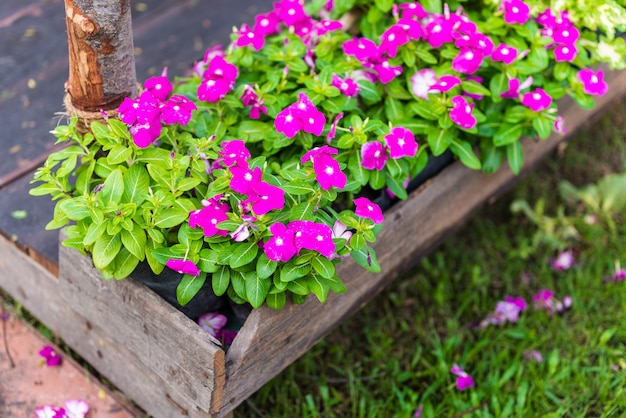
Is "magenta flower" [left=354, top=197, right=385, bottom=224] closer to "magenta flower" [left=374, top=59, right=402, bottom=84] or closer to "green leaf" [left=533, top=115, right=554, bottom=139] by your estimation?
A: "magenta flower" [left=374, top=59, right=402, bottom=84]

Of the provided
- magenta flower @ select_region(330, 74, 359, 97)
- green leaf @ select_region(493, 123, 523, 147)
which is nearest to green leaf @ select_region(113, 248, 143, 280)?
magenta flower @ select_region(330, 74, 359, 97)

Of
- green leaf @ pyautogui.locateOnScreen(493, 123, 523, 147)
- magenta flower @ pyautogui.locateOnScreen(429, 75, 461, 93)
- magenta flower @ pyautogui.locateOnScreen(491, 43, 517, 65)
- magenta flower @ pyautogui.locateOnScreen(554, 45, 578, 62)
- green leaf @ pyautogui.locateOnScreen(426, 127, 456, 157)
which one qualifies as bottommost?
green leaf @ pyautogui.locateOnScreen(493, 123, 523, 147)

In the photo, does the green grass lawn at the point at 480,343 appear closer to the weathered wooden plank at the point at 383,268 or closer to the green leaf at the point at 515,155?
the weathered wooden plank at the point at 383,268

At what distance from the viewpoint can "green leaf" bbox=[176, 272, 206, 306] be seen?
1.84m

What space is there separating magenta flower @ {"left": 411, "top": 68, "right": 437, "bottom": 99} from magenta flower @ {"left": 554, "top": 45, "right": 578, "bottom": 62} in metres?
0.41

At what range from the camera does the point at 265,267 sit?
1783 millimetres

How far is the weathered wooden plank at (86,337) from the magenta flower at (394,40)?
1141mm

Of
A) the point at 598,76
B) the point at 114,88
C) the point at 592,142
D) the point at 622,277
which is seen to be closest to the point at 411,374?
the point at 622,277

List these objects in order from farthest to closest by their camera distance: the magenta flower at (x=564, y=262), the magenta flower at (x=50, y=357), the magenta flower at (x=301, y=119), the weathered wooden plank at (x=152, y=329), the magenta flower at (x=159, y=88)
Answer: the magenta flower at (x=564, y=262) → the magenta flower at (x=50, y=357) → the magenta flower at (x=159, y=88) → the magenta flower at (x=301, y=119) → the weathered wooden plank at (x=152, y=329)

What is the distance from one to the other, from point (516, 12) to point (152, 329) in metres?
1.50

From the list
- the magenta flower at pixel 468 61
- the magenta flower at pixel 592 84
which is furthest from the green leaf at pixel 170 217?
the magenta flower at pixel 592 84

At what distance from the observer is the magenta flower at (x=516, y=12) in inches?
92.4

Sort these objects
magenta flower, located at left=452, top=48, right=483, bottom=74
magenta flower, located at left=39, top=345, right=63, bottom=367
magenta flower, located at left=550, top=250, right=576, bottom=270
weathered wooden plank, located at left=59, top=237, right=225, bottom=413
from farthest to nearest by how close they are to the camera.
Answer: magenta flower, located at left=550, top=250, right=576, bottom=270 < magenta flower, located at left=39, top=345, right=63, bottom=367 < magenta flower, located at left=452, top=48, right=483, bottom=74 < weathered wooden plank, located at left=59, top=237, right=225, bottom=413

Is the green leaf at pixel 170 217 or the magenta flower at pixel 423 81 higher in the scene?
the green leaf at pixel 170 217
